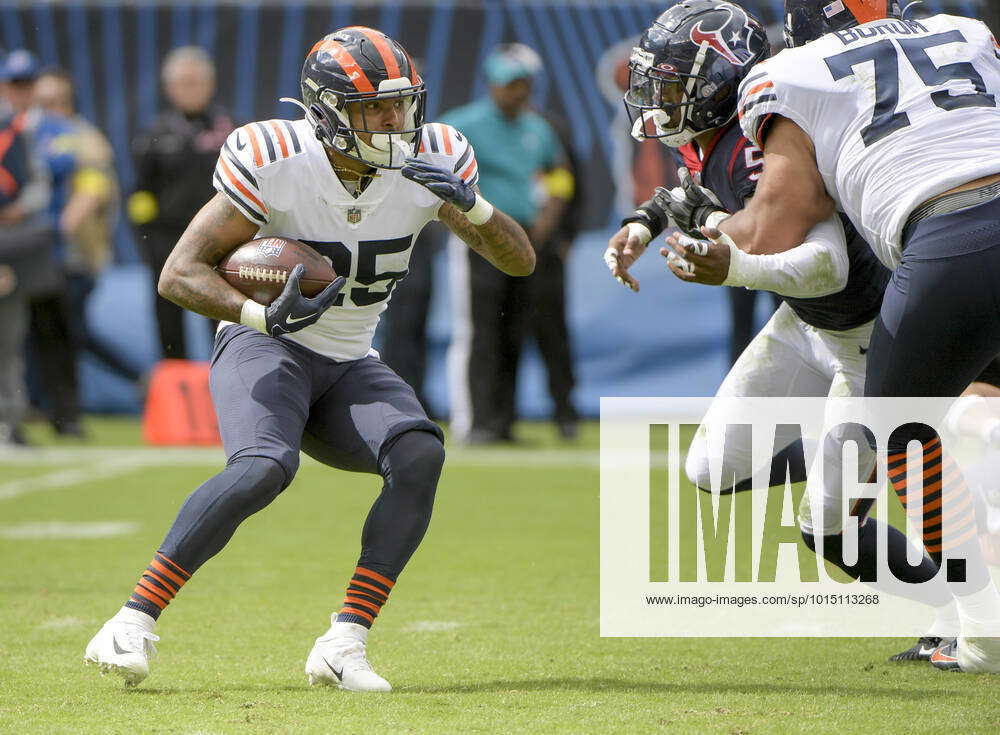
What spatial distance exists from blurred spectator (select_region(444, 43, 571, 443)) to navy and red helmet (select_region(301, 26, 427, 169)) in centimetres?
485

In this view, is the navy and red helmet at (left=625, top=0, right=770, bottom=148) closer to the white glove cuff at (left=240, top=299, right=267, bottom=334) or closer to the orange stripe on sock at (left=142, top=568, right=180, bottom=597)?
the white glove cuff at (left=240, top=299, right=267, bottom=334)

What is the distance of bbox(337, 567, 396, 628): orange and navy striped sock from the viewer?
3.87 meters

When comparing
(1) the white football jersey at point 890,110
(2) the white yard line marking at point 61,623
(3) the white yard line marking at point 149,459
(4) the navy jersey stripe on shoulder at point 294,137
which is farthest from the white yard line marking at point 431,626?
(3) the white yard line marking at point 149,459

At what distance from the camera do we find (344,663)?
12.5ft

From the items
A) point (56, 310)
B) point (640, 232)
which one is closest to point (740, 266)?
point (640, 232)

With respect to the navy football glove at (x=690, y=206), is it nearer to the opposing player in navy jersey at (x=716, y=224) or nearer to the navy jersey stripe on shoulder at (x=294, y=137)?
the opposing player in navy jersey at (x=716, y=224)

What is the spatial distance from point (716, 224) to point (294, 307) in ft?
3.43

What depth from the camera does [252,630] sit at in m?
4.64

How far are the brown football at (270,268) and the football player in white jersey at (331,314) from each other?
5 centimetres

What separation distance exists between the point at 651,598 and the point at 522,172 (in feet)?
14.4

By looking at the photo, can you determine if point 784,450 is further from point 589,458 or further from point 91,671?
point 589,458

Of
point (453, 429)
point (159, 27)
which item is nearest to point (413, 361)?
point (453, 429)

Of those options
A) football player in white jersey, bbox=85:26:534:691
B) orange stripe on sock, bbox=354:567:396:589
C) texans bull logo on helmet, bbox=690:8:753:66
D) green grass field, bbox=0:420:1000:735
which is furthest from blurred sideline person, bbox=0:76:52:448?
texans bull logo on helmet, bbox=690:8:753:66

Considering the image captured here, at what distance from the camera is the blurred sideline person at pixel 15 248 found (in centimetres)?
905
